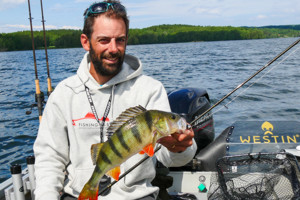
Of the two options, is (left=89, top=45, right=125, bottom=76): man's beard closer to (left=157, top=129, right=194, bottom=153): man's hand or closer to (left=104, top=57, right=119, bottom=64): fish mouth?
(left=104, top=57, right=119, bottom=64): fish mouth

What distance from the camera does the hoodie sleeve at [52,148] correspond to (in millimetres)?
2770

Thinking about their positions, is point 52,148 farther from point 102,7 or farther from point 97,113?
point 102,7

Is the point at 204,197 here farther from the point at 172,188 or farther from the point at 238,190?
the point at 238,190

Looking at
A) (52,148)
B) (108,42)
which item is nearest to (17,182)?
(52,148)

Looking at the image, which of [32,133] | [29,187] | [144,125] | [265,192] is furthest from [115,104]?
[32,133]

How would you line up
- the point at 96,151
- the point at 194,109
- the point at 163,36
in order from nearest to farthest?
the point at 96,151
the point at 194,109
the point at 163,36

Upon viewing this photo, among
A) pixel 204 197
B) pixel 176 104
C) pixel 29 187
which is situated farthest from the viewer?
pixel 176 104

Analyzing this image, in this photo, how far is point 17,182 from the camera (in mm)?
3205

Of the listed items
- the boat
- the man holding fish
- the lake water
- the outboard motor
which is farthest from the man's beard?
the lake water

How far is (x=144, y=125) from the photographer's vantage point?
6.32ft

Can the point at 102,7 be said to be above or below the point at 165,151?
above

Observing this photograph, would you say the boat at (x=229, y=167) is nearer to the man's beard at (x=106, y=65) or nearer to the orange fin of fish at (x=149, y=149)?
the man's beard at (x=106, y=65)

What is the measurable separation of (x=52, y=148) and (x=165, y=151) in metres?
0.99

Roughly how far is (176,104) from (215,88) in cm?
1007
